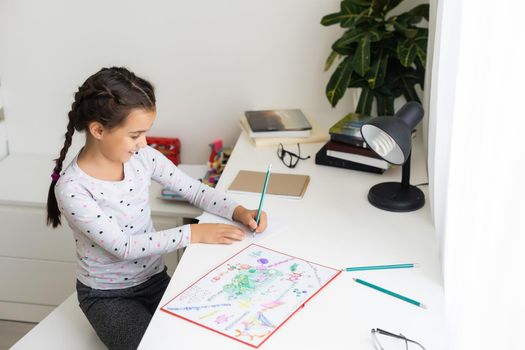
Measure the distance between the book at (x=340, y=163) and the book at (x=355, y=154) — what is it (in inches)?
0.4

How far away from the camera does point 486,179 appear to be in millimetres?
991

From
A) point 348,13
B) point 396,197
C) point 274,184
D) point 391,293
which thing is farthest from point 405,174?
point 348,13

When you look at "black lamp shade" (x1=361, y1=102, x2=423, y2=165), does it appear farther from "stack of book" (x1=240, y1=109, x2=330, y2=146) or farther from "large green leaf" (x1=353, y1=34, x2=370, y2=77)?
"stack of book" (x1=240, y1=109, x2=330, y2=146)

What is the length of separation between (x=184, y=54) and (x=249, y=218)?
1.05m

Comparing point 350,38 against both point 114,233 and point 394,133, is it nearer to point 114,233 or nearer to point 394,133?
point 394,133

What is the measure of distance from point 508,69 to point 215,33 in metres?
1.51

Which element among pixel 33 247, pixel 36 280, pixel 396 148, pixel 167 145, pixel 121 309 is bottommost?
pixel 36 280

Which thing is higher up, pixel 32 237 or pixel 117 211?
pixel 117 211

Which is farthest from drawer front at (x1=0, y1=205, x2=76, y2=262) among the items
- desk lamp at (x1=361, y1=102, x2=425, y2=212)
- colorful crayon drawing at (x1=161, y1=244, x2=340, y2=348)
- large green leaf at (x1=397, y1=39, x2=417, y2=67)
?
→ large green leaf at (x1=397, y1=39, x2=417, y2=67)

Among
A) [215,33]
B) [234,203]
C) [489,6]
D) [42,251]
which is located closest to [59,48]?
[215,33]

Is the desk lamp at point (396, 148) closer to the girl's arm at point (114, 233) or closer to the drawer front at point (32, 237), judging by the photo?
the girl's arm at point (114, 233)

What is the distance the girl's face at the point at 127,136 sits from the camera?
140 centimetres

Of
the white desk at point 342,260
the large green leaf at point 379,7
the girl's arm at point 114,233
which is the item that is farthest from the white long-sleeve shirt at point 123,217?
the large green leaf at point 379,7

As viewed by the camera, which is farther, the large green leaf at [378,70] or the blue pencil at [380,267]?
the large green leaf at [378,70]
